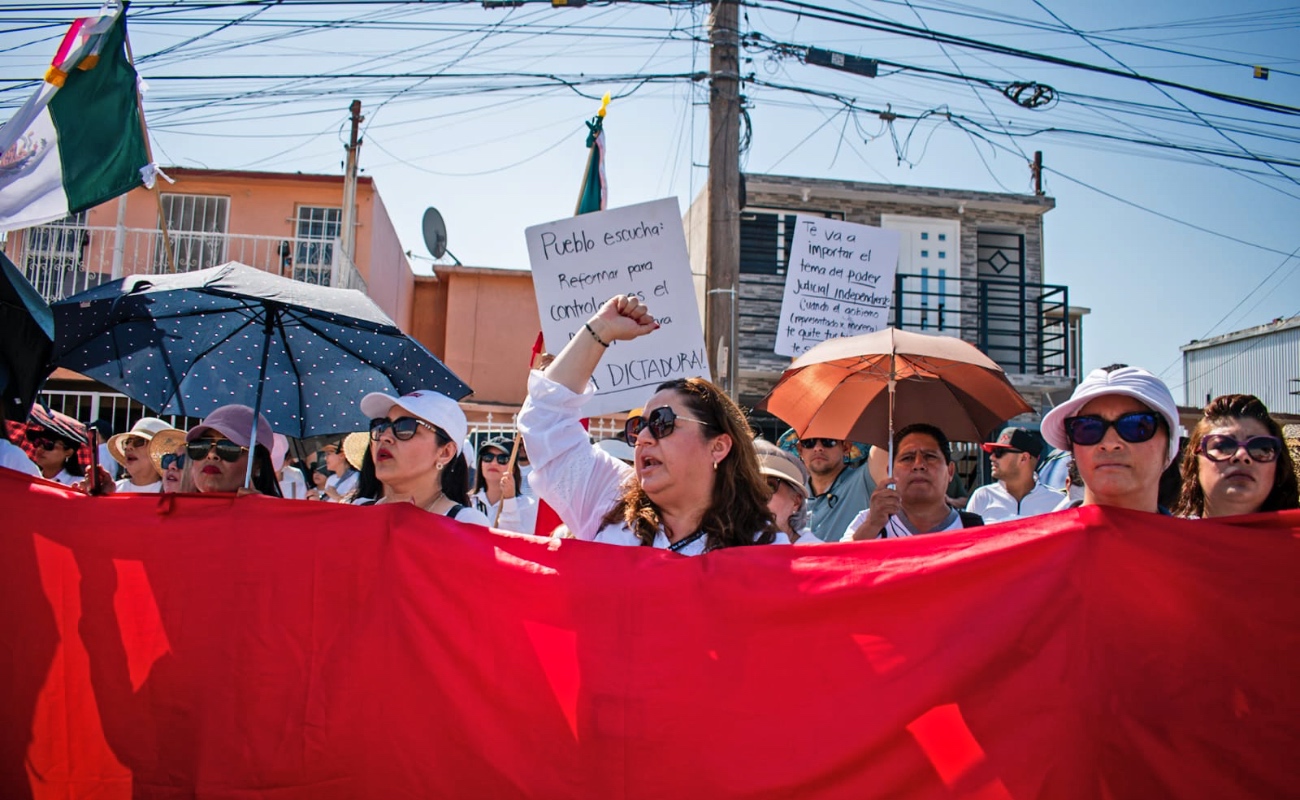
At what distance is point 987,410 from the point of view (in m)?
4.21

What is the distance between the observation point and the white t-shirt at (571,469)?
2.92 m

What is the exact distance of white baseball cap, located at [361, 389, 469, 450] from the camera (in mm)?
3432

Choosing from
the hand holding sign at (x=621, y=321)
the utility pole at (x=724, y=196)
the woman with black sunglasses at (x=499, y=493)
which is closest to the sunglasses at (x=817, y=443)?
the utility pole at (x=724, y=196)

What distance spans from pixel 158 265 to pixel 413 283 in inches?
294

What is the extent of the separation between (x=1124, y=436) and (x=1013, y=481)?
11.4 ft

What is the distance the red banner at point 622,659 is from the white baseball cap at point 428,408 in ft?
2.16

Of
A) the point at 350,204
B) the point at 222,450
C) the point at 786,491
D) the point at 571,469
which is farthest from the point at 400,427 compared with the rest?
the point at 350,204

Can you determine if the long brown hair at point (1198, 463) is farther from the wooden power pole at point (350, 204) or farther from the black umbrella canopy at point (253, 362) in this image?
the wooden power pole at point (350, 204)

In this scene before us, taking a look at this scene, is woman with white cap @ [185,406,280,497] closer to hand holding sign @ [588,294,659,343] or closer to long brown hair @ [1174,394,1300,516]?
hand holding sign @ [588,294,659,343]

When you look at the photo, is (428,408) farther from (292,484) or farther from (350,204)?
(350,204)

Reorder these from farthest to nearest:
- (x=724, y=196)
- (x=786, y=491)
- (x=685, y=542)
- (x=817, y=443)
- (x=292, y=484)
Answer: (x=724, y=196)
(x=292, y=484)
(x=817, y=443)
(x=786, y=491)
(x=685, y=542)

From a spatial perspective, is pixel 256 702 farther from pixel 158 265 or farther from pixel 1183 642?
pixel 158 265

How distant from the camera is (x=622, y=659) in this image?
2.51 m

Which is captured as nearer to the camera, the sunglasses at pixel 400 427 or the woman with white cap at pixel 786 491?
→ the sunglasses at pixel 400 427
